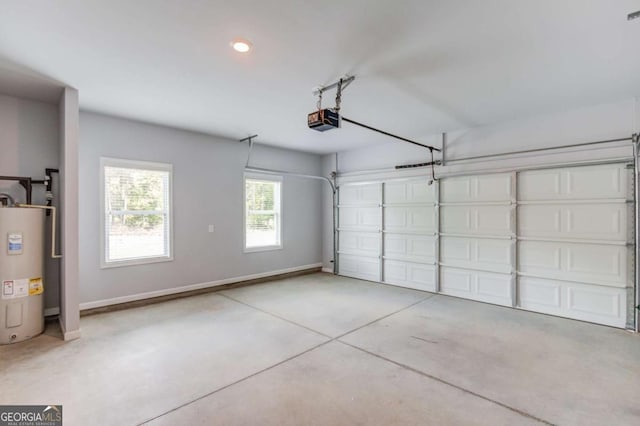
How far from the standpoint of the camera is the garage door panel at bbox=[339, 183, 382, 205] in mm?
6365

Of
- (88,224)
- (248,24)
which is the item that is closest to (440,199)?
(248,24)

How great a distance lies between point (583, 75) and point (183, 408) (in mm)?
4739

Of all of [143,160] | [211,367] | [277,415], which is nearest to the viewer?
[277,415]

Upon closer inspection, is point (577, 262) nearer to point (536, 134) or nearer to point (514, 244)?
point (514, 244)

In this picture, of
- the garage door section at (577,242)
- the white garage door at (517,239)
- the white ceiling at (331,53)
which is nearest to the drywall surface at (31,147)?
the white ceiling at (331,53)

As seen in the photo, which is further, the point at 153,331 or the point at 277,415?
the point at 153,331

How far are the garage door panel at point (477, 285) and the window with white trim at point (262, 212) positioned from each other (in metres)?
3.40

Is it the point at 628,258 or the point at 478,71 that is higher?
the point at 478,71

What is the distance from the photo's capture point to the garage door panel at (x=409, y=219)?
5.58m

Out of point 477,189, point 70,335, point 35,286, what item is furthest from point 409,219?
point 35,286

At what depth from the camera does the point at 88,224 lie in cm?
424

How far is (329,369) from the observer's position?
2.78 metres

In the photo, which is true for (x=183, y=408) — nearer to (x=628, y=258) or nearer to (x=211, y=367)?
(x=211, y=367)

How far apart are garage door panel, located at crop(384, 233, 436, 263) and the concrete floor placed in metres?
1.37
